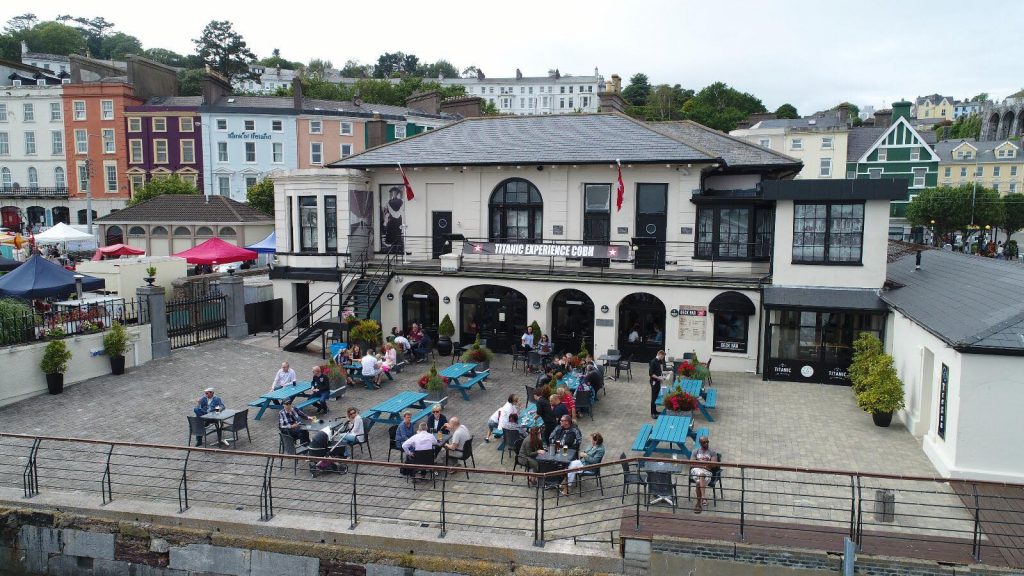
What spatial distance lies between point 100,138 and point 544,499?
208ft

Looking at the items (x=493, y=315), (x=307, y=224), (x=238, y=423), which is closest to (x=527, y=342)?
(x=493, y=315)

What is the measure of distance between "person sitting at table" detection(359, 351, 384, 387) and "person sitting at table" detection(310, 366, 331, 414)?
1913mm

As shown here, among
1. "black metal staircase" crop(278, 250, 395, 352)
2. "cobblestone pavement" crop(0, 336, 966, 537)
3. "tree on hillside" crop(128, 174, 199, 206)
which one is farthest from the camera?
"tree on hillside" crop(128, 174, 199, 206)

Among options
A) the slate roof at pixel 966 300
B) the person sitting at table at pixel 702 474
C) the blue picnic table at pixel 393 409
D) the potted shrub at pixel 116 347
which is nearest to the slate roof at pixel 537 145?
the slate roof at pixel 966 300

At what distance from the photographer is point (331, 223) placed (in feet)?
85.5

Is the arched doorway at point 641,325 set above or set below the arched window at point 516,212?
below

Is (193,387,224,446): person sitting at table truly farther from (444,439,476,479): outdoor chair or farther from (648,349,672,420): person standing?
(648,349,672,420): person standing

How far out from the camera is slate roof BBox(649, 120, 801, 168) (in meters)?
22.6

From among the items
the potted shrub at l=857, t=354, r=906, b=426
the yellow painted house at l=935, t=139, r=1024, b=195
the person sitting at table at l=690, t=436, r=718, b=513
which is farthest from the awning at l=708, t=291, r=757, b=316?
the yellow painted house at l=935, t=139, r=1024, b=195

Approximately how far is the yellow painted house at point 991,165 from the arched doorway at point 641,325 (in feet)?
233

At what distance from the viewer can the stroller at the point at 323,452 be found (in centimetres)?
1272

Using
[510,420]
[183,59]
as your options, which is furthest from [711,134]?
[183,59]

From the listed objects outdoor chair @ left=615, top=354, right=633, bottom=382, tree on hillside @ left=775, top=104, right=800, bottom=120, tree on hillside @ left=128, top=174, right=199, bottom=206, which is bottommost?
outdoor chair @ left=615, top=354, right=633, bottom=382

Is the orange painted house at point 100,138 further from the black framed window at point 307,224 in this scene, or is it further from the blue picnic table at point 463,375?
the blue picnic table at point 463,375
